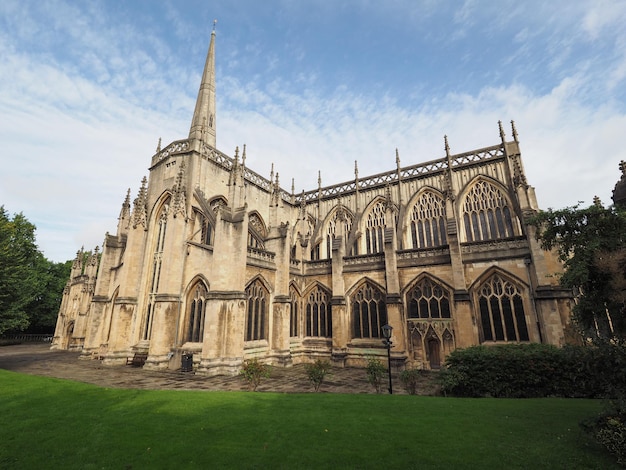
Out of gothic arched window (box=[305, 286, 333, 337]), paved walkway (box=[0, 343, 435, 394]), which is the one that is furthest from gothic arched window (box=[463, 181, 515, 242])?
paved walkway (box=[0, 343, 435, 394])

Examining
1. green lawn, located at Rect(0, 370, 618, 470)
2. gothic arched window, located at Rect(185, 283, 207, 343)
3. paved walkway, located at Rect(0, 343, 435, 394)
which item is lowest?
paved walkway, located at Rect(0, 343, 435, 394)

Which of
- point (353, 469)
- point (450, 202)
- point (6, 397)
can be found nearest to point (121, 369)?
point (6, 397)

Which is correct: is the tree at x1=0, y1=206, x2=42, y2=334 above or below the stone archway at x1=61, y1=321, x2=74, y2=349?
above

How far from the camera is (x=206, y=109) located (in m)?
27.4

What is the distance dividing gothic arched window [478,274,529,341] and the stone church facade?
0.06 meters

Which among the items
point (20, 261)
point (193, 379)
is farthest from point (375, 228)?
point (20, 261)

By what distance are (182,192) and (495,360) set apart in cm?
1837

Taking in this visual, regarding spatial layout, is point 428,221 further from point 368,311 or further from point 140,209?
point 140,209

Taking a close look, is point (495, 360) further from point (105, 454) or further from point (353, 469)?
point (105, 454)

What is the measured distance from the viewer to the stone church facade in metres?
16.3

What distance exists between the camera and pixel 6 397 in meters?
8.47

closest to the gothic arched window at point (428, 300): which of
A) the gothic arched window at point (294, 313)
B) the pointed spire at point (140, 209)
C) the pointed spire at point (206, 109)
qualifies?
the gothic arched window at point (294, 313)

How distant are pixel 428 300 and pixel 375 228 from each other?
30.0 feet

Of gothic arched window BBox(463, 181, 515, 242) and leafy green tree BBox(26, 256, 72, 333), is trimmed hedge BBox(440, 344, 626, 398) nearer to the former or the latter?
gothic arched window BBox(463, 181, 515, 242)
